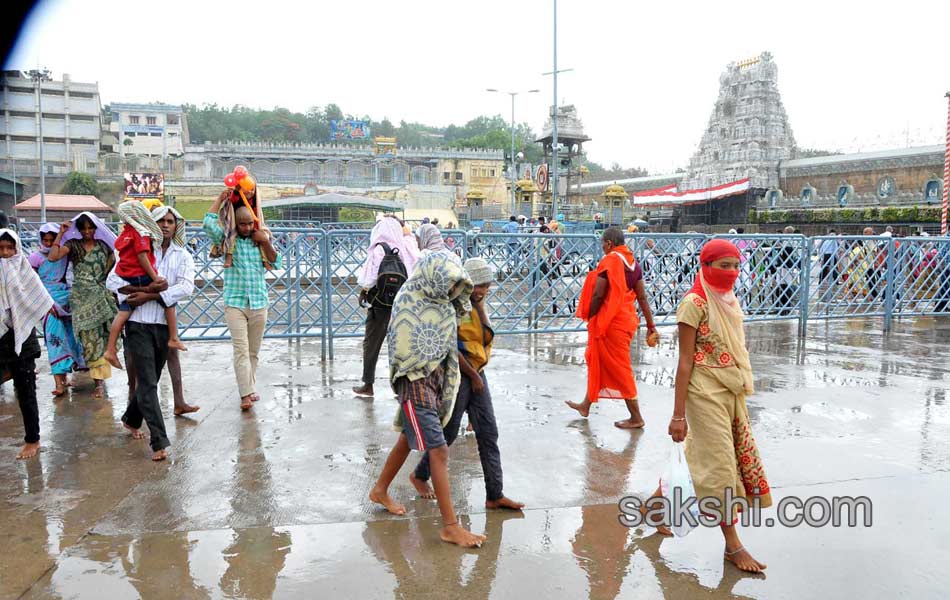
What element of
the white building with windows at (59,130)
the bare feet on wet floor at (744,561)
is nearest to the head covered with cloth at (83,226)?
the bare feet on wet floor at (744,561)

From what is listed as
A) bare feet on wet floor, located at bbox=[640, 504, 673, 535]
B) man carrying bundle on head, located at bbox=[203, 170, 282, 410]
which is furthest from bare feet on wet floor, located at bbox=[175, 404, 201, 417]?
bare feet on wet floor, located at bbox=[640, 504, 673, 535]

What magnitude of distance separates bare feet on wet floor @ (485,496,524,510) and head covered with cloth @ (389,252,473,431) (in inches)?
32.2

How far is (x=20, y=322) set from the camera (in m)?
4.05

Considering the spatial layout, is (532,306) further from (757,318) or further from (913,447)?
(913,447)

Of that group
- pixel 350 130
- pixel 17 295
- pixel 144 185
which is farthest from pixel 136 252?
pixel 350 130

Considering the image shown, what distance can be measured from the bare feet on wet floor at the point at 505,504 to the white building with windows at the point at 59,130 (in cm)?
6691

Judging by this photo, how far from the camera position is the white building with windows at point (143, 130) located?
70438 mm

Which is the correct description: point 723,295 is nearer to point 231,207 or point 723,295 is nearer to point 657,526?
point 657,526

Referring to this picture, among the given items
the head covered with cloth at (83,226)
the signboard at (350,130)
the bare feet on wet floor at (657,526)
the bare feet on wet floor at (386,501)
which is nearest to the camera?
the bare feet on wet floor at (657,526)

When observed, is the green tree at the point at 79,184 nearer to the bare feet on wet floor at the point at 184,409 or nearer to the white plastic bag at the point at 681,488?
the bare feet on wet floor at the point at 184,409

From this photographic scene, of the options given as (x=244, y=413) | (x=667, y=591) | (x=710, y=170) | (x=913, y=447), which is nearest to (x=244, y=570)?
(x=667, y=591)

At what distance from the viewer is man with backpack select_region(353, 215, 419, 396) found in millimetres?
5387

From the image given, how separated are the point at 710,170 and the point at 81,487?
43717 millimetres

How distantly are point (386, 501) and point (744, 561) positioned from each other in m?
1.67
